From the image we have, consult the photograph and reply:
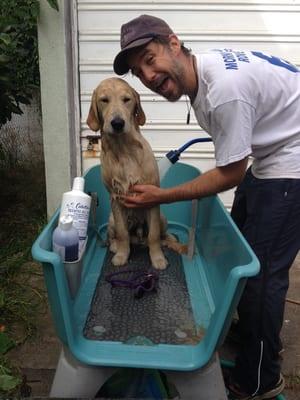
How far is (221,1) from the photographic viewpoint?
11.4 ft

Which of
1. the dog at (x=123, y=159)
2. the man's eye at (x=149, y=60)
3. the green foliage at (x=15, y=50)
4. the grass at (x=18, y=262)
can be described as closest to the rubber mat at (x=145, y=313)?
the dog at (x=123, y=159)

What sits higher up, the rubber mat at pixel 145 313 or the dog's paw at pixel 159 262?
the rubber mat at pixel 145 313

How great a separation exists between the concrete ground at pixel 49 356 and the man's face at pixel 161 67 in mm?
1421

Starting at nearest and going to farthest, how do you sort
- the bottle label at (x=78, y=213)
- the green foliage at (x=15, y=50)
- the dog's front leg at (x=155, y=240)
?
the bottle label at (x=78, y=213), the dog's front leg at (x=155, y=240), the green foliage at (x=15, y=50)

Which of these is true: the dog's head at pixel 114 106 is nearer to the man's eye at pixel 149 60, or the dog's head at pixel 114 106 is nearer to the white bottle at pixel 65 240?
the man's eye at pixel 149 60

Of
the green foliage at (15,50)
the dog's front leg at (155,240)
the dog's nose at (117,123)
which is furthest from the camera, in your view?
the green foliage at (15,50)

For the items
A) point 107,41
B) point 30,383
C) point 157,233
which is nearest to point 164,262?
point 157,233

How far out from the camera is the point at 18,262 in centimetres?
299

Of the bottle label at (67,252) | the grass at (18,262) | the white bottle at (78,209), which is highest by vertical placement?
the white bottle at (78,209)

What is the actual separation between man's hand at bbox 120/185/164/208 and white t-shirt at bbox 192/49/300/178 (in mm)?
354

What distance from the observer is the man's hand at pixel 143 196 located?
1.82m

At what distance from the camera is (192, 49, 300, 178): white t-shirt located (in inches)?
57.0

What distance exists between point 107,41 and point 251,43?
1216mm

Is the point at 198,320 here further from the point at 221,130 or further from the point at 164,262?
the point at 221,130
